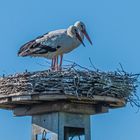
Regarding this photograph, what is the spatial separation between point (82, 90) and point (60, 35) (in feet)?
7.00

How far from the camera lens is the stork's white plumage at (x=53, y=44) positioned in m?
9.41

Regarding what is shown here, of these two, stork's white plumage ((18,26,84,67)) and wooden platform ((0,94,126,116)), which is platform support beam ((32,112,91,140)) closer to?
wooden platform ((0,94,126,116))

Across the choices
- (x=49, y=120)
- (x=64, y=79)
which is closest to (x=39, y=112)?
(x=49, y=120)

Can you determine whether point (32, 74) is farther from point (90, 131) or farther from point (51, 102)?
point (90, 131)

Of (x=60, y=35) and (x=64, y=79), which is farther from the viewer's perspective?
(x=60, y=35)

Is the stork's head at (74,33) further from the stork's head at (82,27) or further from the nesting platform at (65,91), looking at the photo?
the nesting platform at (65,91)

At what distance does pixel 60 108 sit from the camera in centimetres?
784

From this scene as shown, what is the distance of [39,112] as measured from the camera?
8.07 metres

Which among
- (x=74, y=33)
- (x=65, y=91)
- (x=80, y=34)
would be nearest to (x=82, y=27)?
(x=80, y=34)

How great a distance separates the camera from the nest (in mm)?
7516

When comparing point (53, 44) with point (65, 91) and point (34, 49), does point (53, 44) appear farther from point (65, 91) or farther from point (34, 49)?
point (65, 91)

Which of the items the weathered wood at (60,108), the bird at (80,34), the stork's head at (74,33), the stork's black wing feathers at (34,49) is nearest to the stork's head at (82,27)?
the bird at (80,34)

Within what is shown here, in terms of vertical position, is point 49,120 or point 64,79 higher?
point 64,79

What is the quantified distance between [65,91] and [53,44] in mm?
2203
